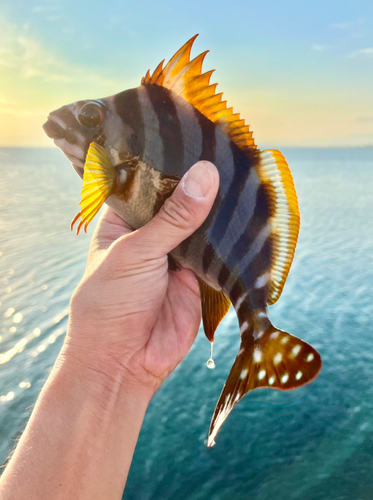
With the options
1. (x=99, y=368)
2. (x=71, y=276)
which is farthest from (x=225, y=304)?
(x=71, y=276)

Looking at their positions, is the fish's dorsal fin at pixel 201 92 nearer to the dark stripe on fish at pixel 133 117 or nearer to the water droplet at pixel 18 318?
the dark stripe on fish at pixel 133 117

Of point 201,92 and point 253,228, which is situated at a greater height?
point 201,92

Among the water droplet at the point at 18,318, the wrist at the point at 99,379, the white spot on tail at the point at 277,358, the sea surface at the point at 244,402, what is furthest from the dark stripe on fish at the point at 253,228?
the water droplet at the point at 18,318

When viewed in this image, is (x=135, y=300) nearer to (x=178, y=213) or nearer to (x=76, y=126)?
(x=178, y=213)

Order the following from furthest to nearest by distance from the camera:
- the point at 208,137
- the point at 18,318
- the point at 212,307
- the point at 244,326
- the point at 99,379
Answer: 1. the point at 18,318
2. the point at 212,307
3. the point at 99,379
4. the point at 244,326
5. the point at 208,137

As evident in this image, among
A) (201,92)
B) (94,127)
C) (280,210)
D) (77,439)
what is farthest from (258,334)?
(94,127)

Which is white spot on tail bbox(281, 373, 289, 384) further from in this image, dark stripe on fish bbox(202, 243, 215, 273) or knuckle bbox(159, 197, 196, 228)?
knuckle bbox(159, 197, 196, 228)

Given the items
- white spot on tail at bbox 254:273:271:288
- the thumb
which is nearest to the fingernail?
the thumb
